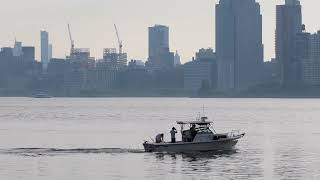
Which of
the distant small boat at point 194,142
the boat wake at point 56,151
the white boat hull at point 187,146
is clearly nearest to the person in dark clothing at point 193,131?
the distant small boat at point 194,142

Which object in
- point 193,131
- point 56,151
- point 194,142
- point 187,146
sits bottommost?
point 56,151

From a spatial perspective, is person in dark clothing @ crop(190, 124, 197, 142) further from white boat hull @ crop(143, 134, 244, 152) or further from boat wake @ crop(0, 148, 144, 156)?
boat wake @ crop(0, 148, 144, 156)

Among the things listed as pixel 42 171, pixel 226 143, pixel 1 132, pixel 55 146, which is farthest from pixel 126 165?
pixel 1 132

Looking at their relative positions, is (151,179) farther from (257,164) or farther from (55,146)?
(55,146)

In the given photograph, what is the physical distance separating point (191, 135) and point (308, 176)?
2128 centimetres

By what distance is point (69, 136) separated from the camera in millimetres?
129625

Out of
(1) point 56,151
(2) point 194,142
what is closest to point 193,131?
(2) point 194,142

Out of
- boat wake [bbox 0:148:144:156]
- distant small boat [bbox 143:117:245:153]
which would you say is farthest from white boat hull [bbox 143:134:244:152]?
boat wake [bbox 0:148:144:156]

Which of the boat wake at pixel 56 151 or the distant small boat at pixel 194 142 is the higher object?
the distant small boat at pixel 194 142

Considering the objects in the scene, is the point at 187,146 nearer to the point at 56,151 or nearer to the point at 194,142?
the point at 194,142

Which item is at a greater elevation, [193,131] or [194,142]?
[193,131]

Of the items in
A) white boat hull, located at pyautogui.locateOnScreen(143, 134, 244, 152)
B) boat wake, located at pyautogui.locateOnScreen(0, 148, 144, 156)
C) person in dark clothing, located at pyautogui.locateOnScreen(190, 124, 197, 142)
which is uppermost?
person in dark clothing, located at pyautogui.locateOnScreen(190, 124, 197, 142)

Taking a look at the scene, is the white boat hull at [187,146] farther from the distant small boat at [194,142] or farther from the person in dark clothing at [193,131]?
the person in dark clothing at [193,131]

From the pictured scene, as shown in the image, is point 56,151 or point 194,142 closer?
point 194,142
